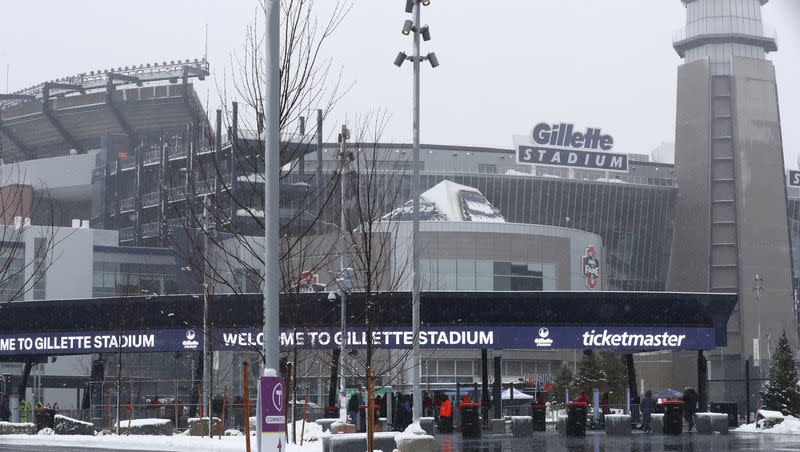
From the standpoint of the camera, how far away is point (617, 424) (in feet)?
146

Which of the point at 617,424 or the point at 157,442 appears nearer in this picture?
the point at 157,442

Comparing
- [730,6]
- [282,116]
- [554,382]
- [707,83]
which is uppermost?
[730,6]

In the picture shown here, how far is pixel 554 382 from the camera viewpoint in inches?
4254

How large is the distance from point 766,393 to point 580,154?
3502 inches

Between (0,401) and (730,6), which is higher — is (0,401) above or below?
below

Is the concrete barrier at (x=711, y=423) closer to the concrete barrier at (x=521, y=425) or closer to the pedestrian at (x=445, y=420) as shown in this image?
the concrete barrier at (x=521, y=425)

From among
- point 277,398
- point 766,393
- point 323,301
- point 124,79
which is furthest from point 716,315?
point 124,79

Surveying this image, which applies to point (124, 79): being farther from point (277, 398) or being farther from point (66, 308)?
point (277, 398)

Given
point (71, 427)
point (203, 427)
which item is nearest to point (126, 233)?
point (71, 427)

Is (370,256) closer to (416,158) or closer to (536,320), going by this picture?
(416,158)

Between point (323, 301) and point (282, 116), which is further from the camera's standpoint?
point (323, 301)

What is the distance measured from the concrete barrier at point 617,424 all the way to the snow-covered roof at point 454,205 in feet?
245

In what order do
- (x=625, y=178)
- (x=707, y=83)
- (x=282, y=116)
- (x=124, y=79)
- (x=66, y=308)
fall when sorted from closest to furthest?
1. (x=282, y=116)
2. (x=66, y=308)
3. (x=707, y=83)
4. (x=625, y=178)
5. (x=124, y=79)

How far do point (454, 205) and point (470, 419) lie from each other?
3180 inches
